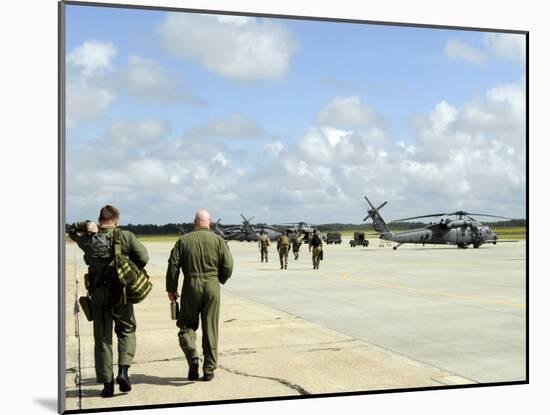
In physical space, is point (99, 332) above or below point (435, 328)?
above

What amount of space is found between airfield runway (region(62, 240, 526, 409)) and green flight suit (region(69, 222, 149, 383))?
0.41 m

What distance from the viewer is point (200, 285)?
272 inches

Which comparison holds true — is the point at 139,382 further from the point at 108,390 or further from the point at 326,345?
the point at 326,345

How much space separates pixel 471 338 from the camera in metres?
9.45

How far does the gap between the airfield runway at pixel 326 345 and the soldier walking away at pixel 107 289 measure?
0.35 metres

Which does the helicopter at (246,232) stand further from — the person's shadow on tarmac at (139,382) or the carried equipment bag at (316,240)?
the person's shadow on tarmac at (139,382)

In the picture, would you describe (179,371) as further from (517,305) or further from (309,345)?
(517,305)

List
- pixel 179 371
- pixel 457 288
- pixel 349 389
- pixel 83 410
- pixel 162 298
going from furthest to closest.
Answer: pixel 457 288 < pixel 162 298 < pixel 179 371 < pixel 349 389 < pixel 83 410

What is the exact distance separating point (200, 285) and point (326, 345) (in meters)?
2.72

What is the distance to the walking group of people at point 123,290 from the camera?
640cm

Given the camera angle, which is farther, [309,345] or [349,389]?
[309,345]

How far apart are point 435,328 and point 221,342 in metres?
3.61

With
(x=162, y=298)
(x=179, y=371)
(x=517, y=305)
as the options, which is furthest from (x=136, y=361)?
(x=517, y=305)

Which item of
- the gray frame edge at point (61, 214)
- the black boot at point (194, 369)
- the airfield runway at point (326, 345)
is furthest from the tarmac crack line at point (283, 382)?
the gray frame edge at point (61, 214)
